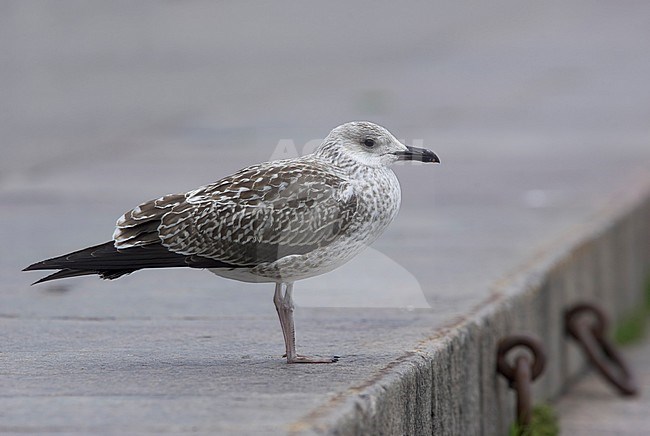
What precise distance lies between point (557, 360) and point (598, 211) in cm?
171

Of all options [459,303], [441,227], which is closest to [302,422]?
[459,303]

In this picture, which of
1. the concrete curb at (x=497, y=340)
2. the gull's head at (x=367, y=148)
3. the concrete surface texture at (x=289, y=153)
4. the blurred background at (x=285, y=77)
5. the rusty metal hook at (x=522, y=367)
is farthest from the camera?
the blurred background at (x=285, y=77)

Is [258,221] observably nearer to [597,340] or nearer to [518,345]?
[518,345]

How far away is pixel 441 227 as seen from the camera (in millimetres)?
8836

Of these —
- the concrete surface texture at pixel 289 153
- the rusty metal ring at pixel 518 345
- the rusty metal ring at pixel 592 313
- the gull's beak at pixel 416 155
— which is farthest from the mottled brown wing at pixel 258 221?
the rusty metal ring at pixel 592 313

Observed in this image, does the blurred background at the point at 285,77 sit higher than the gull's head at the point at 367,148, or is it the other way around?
the blurred background at the point at 285,77

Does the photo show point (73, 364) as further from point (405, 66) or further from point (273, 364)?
point (405, 66)

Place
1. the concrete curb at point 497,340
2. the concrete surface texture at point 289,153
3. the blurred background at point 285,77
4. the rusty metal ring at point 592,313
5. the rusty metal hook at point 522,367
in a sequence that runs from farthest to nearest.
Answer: the blurred background at point 285,77
the rusty metal ring at point 592,313
the rusty metal hook at point 522,367
the concrete surface texture at point 289,153
the concrete curb at point 497,340

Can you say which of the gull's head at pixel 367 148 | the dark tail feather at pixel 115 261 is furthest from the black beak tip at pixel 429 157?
the dark tail feather at pixel 115 261

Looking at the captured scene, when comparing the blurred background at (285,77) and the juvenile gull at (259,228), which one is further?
the blurred background at (285,77)

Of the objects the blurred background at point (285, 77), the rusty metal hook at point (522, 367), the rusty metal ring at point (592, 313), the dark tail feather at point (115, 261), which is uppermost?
the blurred background at point (285, 77)

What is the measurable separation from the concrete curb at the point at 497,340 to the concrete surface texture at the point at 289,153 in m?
0.02

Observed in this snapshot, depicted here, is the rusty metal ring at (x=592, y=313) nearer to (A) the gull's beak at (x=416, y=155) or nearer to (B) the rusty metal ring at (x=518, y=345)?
(B) the rusty metal ring at (x=518, y=345)

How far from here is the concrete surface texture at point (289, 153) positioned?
4738 millimetres
